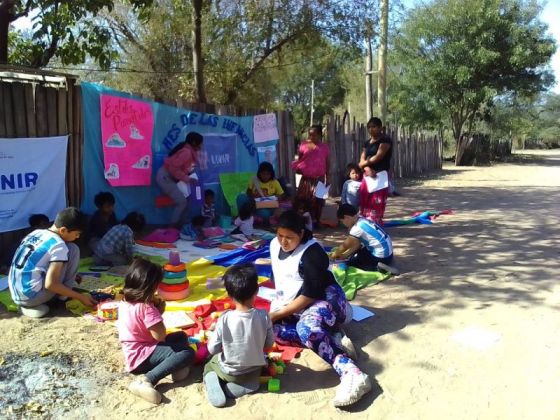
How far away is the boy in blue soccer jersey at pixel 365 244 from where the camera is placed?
528 centimetres

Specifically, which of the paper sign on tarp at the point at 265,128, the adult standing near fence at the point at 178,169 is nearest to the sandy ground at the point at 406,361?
the adult standing near fence at the point at 178,169

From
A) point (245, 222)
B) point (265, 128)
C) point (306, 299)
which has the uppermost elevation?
point (265, 128)

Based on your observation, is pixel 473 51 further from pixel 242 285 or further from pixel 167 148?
pixel 242 285

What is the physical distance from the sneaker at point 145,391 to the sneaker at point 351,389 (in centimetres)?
106

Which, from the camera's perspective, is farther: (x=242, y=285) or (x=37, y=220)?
(x=37, y=220)

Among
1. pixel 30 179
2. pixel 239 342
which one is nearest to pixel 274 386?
pixel 239 342

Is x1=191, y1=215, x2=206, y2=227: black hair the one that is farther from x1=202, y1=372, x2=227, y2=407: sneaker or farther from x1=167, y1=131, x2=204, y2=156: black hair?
x1=202, y1=372, x2=227, y2=407: sneaker

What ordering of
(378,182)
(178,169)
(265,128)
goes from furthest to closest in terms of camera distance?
1. (265,128)
2. (178,169)
3. (378,182)

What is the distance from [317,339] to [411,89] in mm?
23289

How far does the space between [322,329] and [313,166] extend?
195 inches

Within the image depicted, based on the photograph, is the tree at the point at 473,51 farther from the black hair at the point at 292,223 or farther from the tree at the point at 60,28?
the black hair at the point at 292,223

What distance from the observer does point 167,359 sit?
3.11 meters

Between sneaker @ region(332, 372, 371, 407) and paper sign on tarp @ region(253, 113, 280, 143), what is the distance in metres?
6.44

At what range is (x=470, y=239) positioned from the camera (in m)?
7.14
